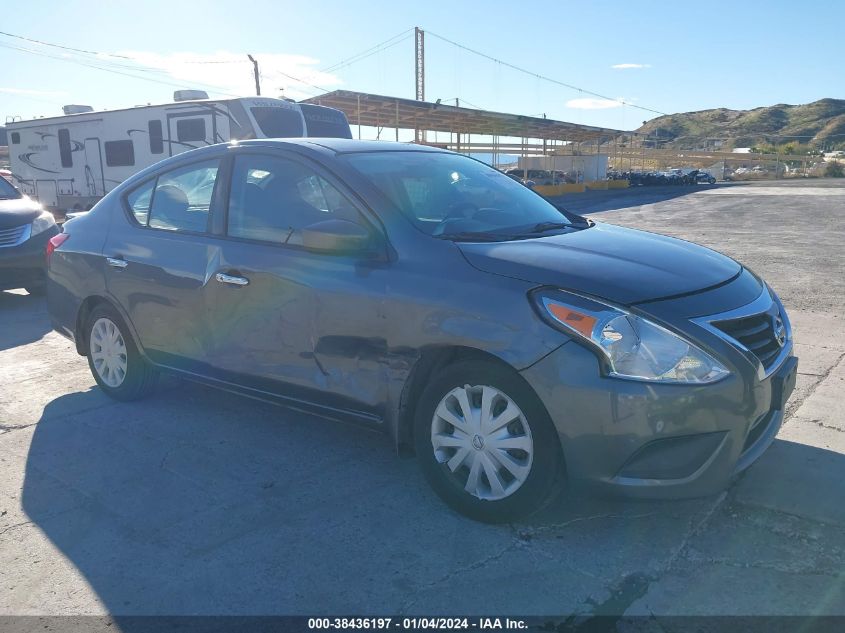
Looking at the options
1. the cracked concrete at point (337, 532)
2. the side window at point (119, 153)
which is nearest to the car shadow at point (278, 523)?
the cracked concrete at point (337, 532)

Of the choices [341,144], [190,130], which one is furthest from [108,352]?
[190,130]

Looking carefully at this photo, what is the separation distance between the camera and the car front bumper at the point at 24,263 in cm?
798

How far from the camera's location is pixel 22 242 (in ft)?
26.7

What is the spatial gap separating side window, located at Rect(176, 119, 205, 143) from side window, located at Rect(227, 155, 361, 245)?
1108 cm

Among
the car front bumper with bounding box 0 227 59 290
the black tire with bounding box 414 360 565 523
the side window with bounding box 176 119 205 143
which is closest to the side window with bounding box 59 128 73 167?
the side window with bounding box 176 119 205 143

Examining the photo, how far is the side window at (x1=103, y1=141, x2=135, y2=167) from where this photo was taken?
16047 mm

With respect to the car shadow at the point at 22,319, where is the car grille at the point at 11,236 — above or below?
above

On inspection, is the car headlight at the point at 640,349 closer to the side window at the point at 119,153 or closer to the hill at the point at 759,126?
the side window at the point at 119,153

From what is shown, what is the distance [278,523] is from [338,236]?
133 cm

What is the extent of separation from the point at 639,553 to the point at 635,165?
76234 mm

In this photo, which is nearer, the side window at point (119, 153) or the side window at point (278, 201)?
the side window at point (278, 201)

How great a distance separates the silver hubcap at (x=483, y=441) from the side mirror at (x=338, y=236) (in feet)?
2.77

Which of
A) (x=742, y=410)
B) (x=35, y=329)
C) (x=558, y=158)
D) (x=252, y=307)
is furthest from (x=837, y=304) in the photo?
(x=558, y=158)

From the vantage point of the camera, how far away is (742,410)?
2.85m
